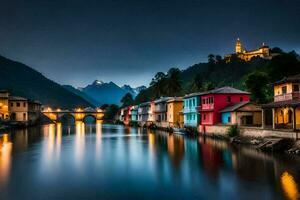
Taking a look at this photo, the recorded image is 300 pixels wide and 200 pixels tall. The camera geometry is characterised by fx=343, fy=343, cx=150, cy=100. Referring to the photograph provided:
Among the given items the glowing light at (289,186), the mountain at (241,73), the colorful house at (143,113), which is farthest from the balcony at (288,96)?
the colorful house at (143,113)

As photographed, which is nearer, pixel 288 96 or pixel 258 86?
pixel 288 96

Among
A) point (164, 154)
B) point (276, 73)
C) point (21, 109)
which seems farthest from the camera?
point (21, 109)

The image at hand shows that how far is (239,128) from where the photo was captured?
50719 millimetres

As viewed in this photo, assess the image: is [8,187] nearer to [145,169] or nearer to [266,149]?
[145,169]

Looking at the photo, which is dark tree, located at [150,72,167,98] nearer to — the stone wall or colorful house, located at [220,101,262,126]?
the stone wall

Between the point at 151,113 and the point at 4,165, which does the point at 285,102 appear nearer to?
the point at 4,165

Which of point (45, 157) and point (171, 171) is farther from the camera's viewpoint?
point (45, 157)

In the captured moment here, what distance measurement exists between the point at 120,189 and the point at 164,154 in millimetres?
18632

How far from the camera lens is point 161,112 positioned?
333 feet

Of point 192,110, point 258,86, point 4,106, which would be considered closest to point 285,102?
point 192,110

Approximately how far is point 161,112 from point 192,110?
2909 cm

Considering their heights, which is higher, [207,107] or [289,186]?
[207,107]

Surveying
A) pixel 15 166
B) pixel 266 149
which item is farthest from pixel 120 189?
pixel 266 149

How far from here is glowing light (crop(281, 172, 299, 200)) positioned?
20103 mm
